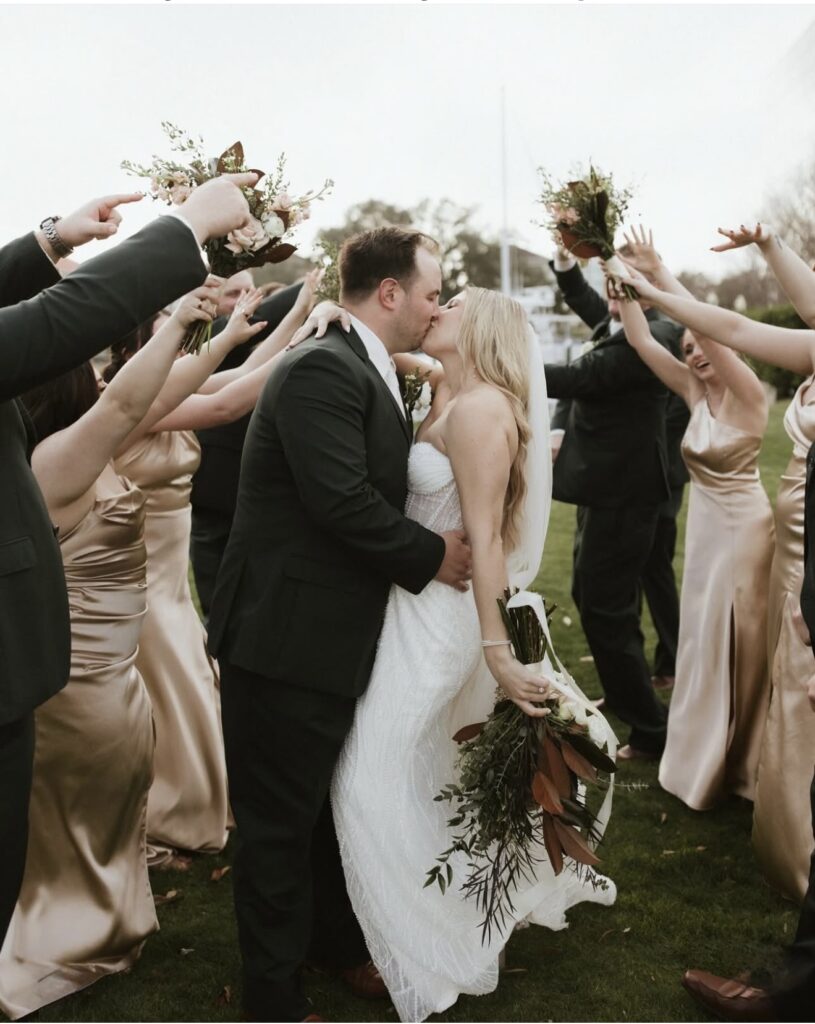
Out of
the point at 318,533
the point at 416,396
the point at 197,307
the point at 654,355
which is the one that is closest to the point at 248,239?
the point at 197,307

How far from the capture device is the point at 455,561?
10.9ft

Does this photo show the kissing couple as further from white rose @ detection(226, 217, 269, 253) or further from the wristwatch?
the wristwatch

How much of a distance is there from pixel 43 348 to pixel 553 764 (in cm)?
207

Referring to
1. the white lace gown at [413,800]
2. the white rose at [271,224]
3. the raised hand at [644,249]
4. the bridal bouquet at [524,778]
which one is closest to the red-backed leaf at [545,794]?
the bridal bouquet at [524,778]

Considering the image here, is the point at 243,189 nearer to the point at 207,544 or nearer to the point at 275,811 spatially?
the point at 275,811

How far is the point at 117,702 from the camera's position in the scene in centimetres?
370

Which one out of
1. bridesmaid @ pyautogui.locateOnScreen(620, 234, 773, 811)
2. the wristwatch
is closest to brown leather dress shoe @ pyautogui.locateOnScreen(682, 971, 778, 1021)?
bridesmaid @ pyautogui.locateOnScreen(620, 234, 773, 811)

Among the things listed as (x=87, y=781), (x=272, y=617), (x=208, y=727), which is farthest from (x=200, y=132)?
(x=208, y=727)

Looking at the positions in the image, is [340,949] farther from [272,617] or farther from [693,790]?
[693,790]

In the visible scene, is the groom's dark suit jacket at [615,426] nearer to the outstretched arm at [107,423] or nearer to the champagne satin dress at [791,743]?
the champagne satin dress at [791,743]

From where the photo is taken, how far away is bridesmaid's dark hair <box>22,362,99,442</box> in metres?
3.10

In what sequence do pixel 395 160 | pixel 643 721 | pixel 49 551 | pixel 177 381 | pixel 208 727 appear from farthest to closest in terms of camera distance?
pixel 395 160
pixel 643 721
pixel 208 727
pixel 177 381
pixel 49 551

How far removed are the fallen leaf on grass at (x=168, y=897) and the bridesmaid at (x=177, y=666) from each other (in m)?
0.26

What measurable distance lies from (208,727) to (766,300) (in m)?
39.7
